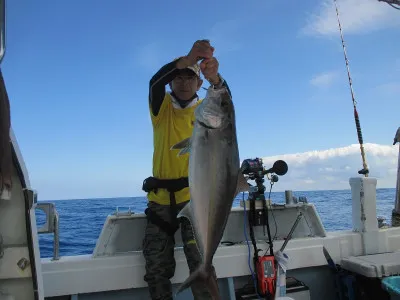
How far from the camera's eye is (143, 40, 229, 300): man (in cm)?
320

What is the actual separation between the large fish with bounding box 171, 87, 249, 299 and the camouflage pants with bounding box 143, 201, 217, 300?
834 millimetres

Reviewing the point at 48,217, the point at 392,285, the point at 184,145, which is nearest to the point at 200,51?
the point at 184,145

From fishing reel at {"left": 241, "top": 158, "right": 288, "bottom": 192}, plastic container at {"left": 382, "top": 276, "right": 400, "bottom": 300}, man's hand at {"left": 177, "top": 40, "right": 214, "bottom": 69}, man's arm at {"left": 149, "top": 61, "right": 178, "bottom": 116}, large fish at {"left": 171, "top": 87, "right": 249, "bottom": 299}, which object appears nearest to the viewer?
large fish at {"left": 171, "top": 87, "right": 249, "bottom": 299}

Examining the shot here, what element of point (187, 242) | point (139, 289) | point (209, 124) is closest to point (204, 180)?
point (209, 124)

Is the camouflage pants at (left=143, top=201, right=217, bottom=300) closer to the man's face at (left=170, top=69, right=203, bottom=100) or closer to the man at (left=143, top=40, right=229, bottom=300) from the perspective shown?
the man at (left=143, top=40, right=229, bottom=300)

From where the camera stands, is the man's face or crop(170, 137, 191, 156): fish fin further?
the man's face

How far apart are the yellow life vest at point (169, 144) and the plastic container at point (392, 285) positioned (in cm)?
210

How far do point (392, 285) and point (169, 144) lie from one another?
2534 mm

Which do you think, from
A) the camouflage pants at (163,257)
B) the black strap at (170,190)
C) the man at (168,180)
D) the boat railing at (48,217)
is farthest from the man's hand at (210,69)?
the boat railing at (48,217)

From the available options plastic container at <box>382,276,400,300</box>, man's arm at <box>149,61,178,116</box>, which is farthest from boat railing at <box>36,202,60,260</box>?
plastic container at <box>382,276,400,300</box>

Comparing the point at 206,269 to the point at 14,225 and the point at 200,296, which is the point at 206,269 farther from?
the point at 14,225

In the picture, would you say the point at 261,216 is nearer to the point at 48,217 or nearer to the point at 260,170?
the point at 260,170

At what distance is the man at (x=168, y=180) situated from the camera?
3.20 metres

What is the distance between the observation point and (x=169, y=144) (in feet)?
11.1
